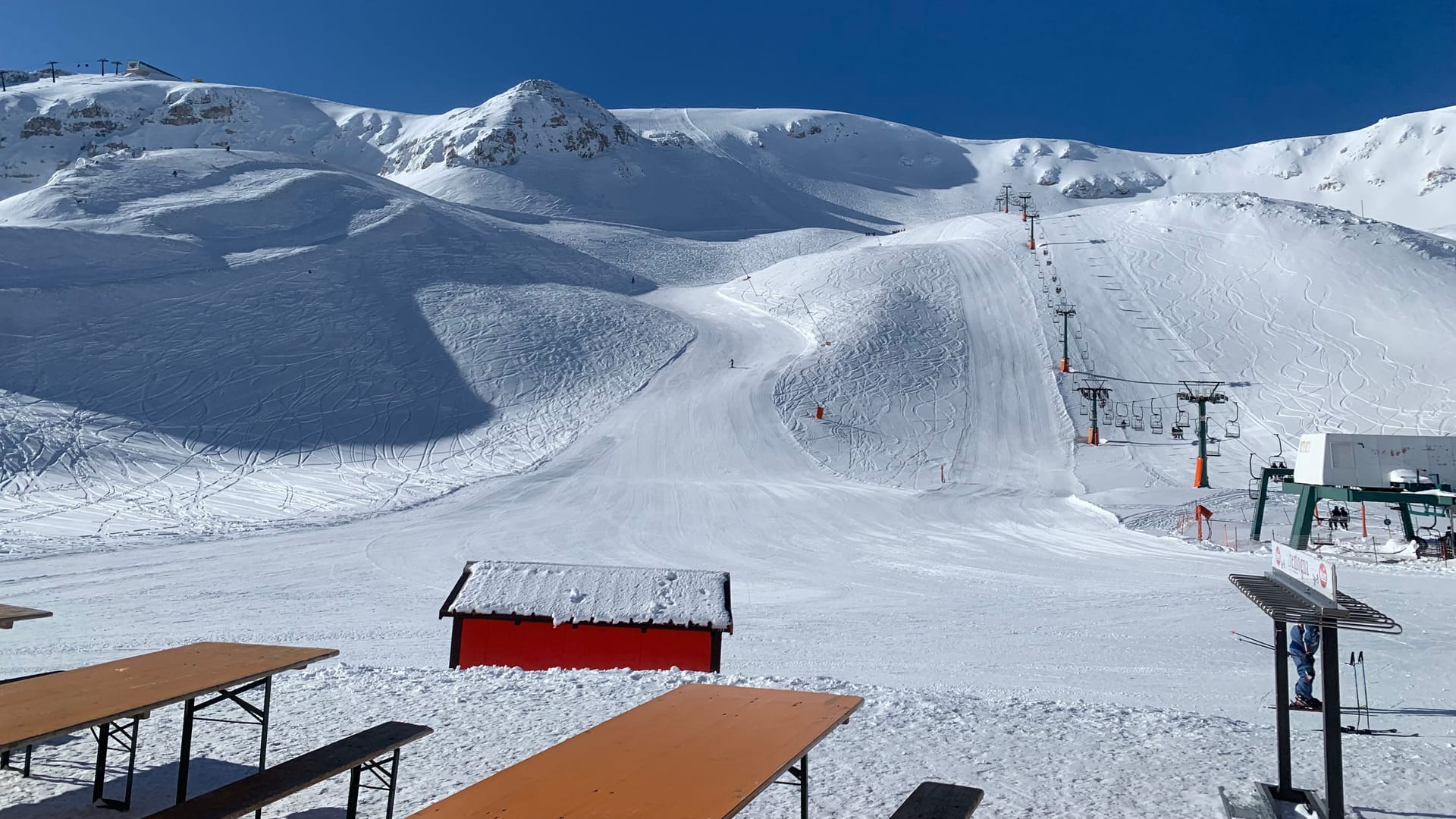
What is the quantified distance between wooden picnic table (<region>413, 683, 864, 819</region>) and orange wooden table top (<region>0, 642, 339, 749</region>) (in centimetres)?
192

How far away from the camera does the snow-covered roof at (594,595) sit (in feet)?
27.2

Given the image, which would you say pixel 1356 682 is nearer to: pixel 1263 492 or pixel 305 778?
pixel 305 778

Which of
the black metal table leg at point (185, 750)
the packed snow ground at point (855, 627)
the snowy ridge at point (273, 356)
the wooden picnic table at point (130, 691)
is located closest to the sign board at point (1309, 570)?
the packed snow ground at point (855, 627)

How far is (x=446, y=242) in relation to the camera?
162 ft

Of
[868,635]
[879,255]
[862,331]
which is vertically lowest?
[868,635]

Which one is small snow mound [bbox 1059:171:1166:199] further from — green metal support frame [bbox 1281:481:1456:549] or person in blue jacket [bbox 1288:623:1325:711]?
person in blue jacket [bbox 1288:623:1325:711]

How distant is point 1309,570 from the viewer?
4.48 m

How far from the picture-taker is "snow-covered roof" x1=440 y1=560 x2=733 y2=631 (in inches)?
327

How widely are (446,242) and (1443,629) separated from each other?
46.4 meters

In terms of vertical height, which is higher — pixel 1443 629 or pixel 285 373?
pixel 285 373

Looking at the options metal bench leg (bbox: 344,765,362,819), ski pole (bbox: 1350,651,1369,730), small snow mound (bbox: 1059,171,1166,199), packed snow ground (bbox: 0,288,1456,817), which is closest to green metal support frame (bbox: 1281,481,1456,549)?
packed snow ground (bbox: 0,288,1456,817)

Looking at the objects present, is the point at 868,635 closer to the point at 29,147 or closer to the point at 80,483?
the point at 80,483

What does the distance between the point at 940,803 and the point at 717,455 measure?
22.8 m

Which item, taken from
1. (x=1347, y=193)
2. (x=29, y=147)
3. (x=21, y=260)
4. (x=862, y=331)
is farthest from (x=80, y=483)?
(x=1347, y=193)
